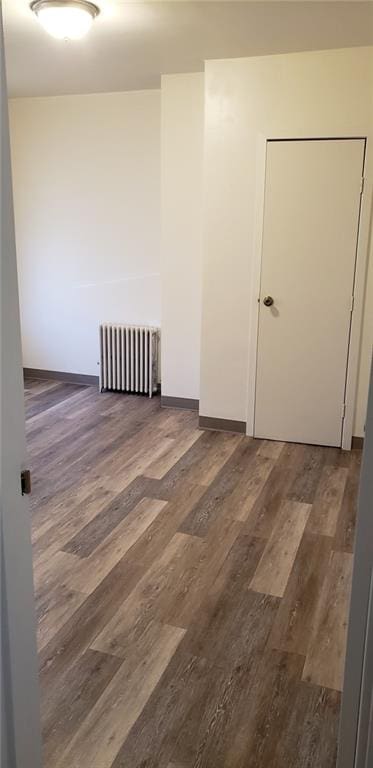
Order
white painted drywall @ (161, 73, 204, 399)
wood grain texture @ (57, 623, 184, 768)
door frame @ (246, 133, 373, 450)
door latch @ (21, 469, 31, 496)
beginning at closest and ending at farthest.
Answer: door latch @ (21, 469, 31, 496) < wood grain texture @ (57, 623, 184, 768) < door frame @ (246, 133, 373, 450) < white painted drywall @ (161, 73, 204, 399)

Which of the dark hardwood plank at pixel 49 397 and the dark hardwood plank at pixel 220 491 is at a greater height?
the dark hardwood plank at pixel 49 397

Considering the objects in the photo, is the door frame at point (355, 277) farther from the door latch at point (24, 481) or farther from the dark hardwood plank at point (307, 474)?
the door latch at point (24, 481)

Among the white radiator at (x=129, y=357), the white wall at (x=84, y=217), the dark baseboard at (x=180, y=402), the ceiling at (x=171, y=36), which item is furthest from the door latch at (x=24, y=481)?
the white wall at (x=84, y=217)

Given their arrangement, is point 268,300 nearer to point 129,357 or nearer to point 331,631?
point 129,357

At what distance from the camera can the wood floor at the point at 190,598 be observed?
1.84 metres

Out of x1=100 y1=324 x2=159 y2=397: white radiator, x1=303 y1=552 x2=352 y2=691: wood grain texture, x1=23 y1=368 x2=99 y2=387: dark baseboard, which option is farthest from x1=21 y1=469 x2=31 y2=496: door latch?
x1=23 y1=368 x2=99 y2=387: dark baseboard

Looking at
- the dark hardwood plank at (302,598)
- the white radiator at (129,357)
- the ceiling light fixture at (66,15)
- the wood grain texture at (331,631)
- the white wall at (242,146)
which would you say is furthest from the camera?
the white radiator at (129,357)

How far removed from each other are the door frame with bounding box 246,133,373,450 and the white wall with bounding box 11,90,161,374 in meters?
1.24

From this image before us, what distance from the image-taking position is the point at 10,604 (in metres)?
1.19

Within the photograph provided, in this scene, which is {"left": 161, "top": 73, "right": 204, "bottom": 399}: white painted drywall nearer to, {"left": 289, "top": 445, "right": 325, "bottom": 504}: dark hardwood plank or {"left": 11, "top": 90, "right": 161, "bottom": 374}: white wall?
{"left": 11, "top": 90, "right": 161, "bottom": 374}: white wall

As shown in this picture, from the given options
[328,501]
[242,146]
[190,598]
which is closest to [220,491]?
[328,501]

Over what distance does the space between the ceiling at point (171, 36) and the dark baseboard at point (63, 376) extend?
101 inches

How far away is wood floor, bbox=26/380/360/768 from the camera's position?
6.03 feet

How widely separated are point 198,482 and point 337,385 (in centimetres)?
125
